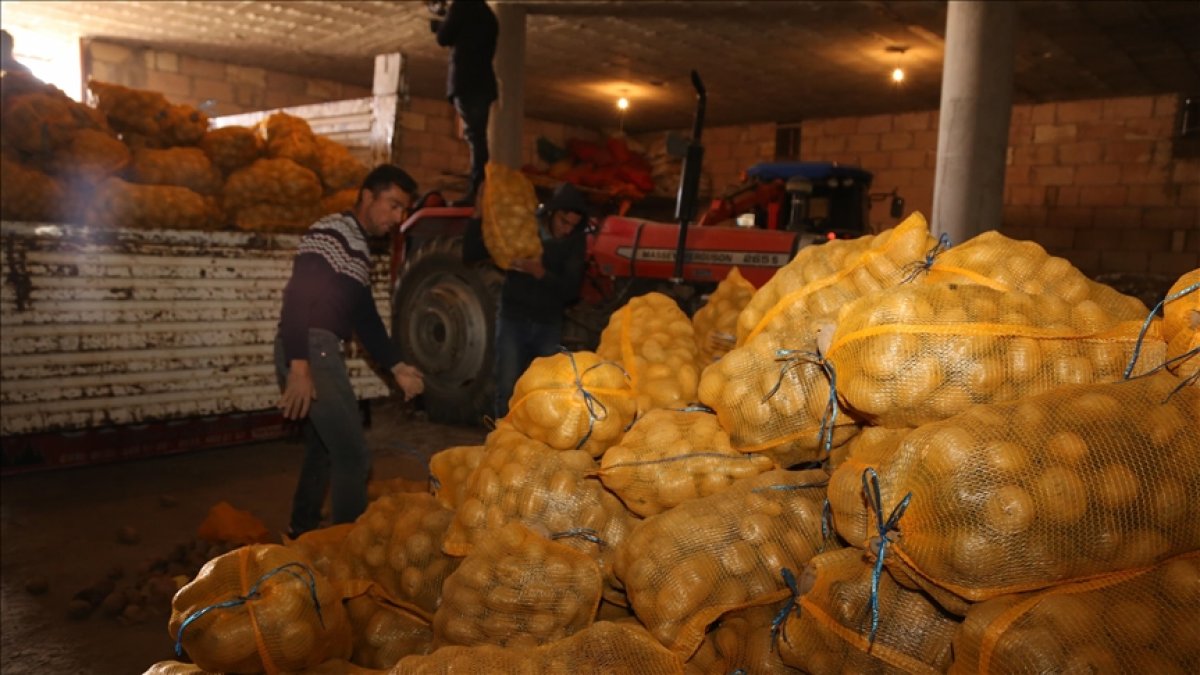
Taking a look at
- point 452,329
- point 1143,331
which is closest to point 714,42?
point 452,329

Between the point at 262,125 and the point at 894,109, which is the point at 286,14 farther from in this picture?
the point at 894,109

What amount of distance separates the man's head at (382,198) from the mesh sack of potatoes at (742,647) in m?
2.69

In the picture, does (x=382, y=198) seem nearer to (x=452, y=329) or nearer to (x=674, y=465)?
(x=674, y=465)

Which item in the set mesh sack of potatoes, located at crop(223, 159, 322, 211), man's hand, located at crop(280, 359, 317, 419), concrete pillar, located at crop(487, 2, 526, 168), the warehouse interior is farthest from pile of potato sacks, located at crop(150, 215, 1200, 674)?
concrete pillar, located at crop(487, 2, 526, 168)

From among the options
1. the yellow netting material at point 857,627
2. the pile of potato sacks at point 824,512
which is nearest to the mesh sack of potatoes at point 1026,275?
the pile of potato sacks at point 824,512

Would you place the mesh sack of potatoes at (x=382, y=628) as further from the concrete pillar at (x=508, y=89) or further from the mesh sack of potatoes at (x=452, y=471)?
the concrete pillar at (x=508, y=89)

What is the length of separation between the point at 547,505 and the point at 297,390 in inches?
68.7

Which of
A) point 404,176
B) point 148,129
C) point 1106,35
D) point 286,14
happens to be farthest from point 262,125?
point 1106,35

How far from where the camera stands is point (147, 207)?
5605 millimetres

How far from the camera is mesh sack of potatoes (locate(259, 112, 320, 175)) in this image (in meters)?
6.53

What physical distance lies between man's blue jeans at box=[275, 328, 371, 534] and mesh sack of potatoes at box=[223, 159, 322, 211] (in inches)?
106

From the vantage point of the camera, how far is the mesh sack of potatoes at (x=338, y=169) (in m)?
6.58

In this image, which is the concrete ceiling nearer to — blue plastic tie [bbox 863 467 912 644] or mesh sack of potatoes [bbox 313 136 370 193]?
mesh sack of potatoes [bbox 313 136 370 193]

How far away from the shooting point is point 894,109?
50.5ft
